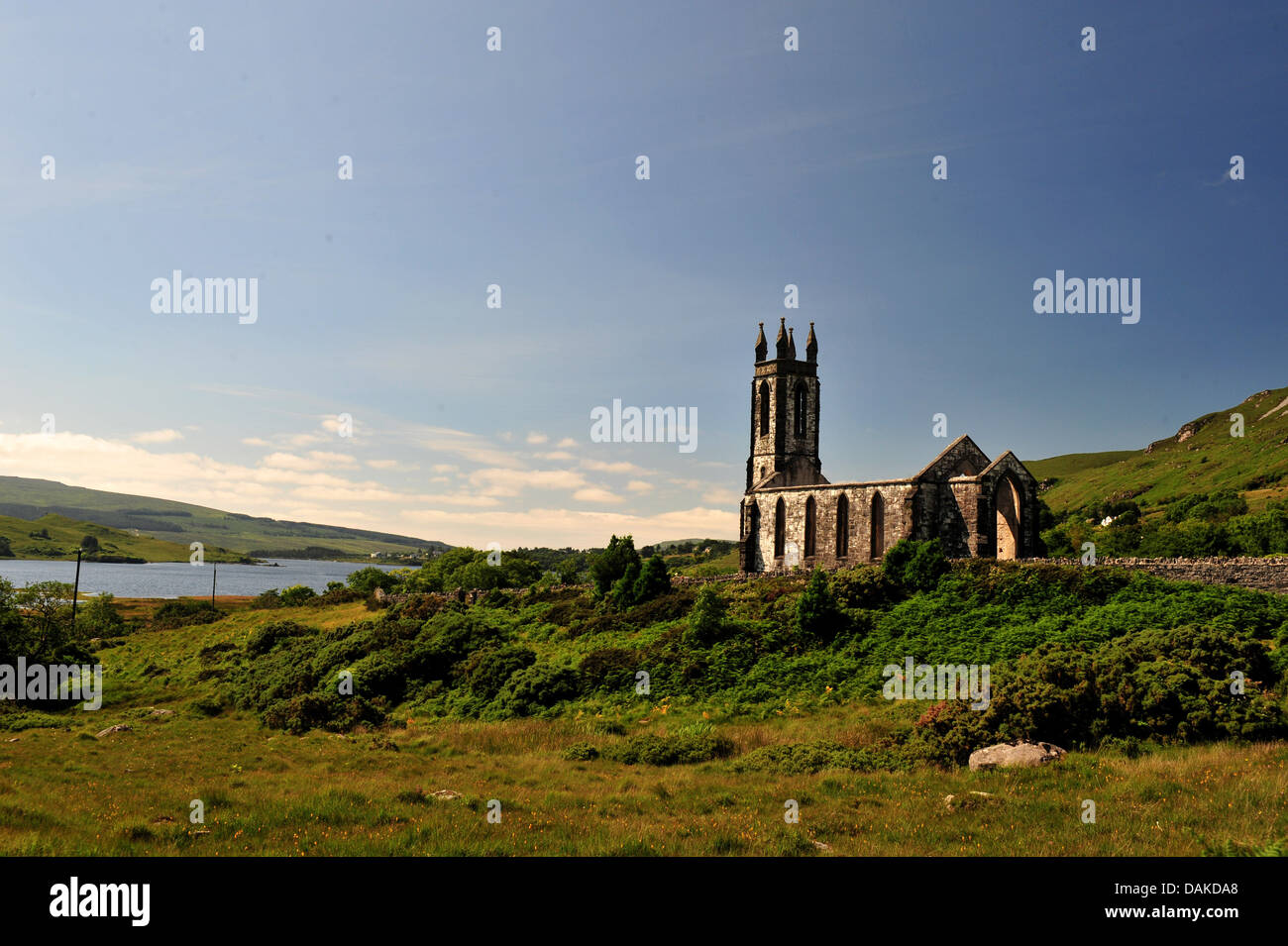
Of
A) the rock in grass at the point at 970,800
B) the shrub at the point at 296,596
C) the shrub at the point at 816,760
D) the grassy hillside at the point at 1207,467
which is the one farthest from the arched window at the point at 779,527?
the grassy hillside at the point at 1207,467

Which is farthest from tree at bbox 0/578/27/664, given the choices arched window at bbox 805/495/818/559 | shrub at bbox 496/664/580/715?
arched window at bbox 805/495/818/559

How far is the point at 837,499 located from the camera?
1683 inches

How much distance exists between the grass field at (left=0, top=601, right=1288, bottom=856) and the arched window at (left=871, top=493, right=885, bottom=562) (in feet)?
60.8

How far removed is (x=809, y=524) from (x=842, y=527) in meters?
2.78

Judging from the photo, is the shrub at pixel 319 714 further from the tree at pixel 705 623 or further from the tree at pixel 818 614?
the tree at pixel 818 614

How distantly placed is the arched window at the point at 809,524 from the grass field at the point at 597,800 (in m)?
21.8

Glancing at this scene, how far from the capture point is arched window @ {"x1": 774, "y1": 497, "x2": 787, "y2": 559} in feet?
152

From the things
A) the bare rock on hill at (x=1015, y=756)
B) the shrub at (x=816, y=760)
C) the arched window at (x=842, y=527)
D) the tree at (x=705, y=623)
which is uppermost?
the arched window at (x=842, y=527)

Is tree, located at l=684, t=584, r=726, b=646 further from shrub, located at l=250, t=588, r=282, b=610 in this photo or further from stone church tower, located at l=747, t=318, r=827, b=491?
shrub, located at l=250, t=588, r=282, b=610

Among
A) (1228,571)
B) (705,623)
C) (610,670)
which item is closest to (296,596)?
(610,670)

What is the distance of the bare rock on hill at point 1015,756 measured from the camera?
51.3 ft

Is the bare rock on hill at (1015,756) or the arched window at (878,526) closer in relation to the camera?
the bare rock on hill at (1015,756)

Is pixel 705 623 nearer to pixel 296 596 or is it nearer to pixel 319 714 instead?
pixel 319 714
